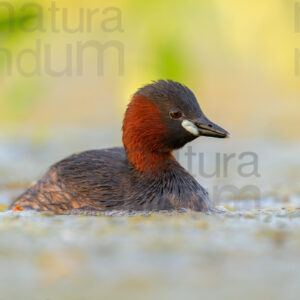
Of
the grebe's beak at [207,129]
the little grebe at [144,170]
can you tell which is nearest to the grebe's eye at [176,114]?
the little grebe at [144,170]

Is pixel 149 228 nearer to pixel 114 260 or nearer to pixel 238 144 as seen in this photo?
pixel 114 260

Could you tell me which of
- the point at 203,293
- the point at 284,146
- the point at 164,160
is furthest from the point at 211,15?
the point at 284,146

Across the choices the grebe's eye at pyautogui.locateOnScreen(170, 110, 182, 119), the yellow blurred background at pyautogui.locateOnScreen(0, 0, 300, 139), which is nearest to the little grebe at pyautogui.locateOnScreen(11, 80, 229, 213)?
the grebe's eye at pyautogui.locateOnScreen(170, 110, 182, 119)

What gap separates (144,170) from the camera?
22.4 ft

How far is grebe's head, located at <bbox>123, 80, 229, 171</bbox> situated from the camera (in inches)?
263

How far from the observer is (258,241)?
14.7 ft

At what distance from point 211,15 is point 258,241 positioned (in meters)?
1.65

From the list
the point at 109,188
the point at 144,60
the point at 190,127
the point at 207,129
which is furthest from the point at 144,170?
the point at 144,60

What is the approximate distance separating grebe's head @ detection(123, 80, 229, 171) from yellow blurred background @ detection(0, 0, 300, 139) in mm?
323

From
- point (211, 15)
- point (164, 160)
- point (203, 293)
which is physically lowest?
point (203, 293)

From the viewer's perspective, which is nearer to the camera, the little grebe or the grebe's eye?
the little grebe

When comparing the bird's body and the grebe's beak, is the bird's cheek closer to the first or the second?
the grebe's beak

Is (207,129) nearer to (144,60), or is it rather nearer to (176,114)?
(176,114)

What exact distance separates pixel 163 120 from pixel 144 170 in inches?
19.8
